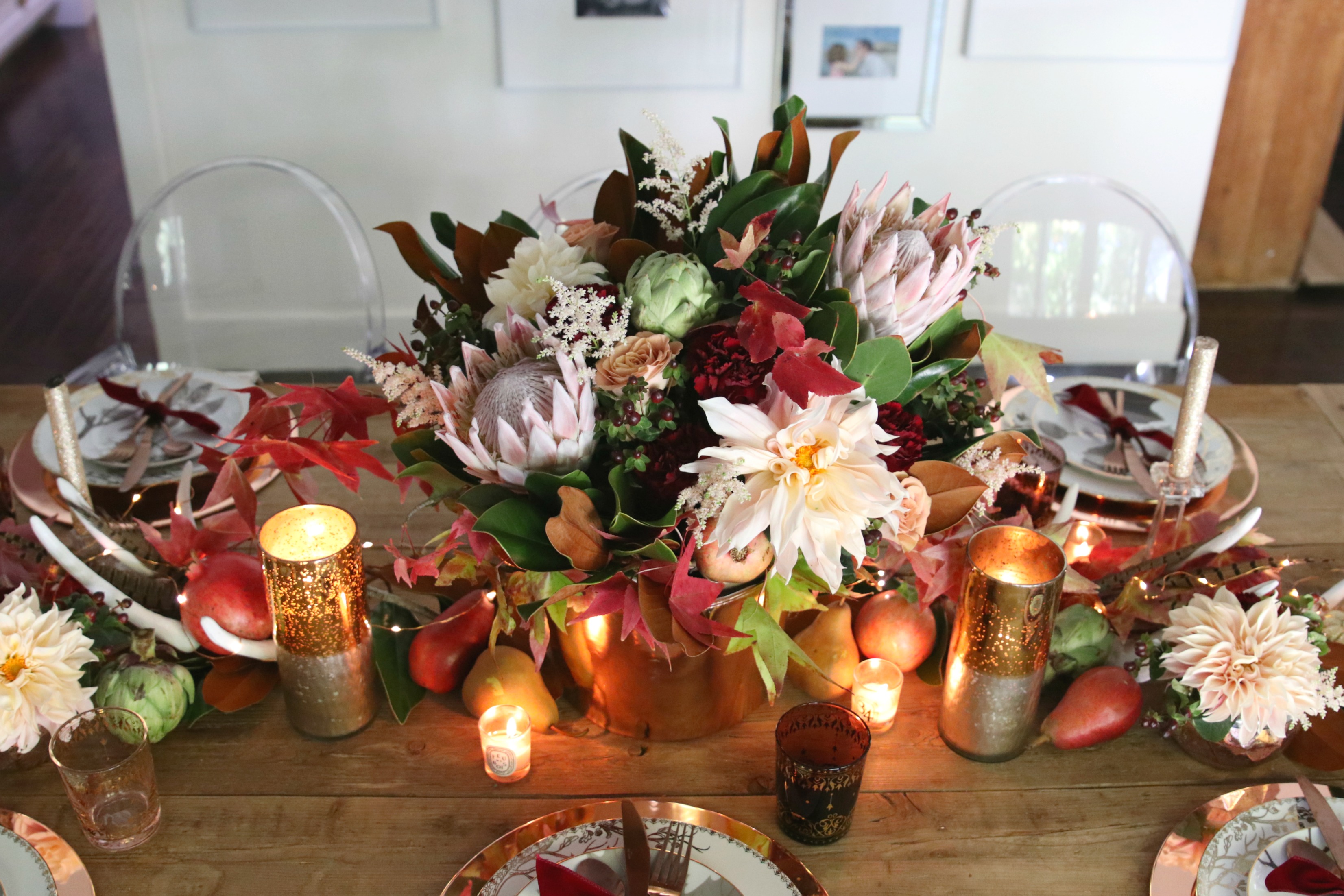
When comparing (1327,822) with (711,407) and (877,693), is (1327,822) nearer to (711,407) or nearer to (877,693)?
(877,693)

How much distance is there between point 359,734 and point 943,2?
2.12 meters

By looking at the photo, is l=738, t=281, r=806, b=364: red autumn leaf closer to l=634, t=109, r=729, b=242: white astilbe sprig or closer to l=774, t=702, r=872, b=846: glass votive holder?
l=634, t=109, r=729, b=242: white astilbe sprig

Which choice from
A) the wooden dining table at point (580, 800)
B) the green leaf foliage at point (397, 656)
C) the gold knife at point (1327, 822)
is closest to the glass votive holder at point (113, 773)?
the wooden dining table at point (580, 800)

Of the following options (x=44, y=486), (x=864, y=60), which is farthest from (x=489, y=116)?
(x=44, y=486)

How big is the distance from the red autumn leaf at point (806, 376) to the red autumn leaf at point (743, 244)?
3.0 inches

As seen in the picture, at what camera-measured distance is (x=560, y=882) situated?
2.11 feet

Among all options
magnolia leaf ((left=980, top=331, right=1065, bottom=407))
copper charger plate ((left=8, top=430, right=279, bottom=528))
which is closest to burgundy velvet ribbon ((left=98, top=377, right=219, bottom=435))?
copper charger plate ((left=8, top=430, right=279, bottom=528))

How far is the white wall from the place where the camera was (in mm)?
2387

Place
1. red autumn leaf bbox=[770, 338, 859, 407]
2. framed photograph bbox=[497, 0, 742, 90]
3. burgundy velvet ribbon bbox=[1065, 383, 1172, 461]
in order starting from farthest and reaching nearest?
framed photograph bbox=[497, 0, 742, 90] < burgundy velvet ribbon bbox=[1065, 383, 1172, 461] < red autumn leaf bbox=[770, 338, 859, 407]

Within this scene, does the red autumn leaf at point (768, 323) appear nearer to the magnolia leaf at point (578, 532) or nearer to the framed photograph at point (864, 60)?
the magnolia leaf at point (578, 532)

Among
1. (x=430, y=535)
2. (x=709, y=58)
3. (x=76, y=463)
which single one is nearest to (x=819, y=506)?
(x=430, y=535)

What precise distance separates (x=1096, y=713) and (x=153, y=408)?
38.5 inches

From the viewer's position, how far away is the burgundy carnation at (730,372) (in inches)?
25.3

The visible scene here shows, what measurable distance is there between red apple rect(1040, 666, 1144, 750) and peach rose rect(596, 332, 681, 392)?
401mm
